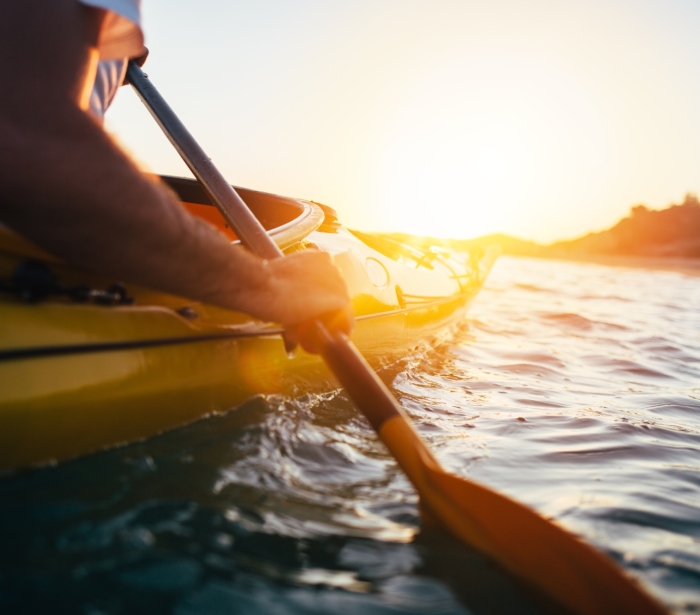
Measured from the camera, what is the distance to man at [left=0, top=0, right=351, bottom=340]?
1.12m

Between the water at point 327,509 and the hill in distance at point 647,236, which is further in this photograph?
the hill in distance at point 647,236

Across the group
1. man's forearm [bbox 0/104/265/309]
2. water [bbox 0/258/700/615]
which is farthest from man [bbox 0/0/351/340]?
water [bbox 0/258/700/615]

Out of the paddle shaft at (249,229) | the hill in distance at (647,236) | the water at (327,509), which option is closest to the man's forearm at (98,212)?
the paddle shaft at (249,229)

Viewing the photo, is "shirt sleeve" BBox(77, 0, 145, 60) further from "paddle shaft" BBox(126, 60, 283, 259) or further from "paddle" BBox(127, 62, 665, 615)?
"paddle" BBox(127, 62, 665, 615)

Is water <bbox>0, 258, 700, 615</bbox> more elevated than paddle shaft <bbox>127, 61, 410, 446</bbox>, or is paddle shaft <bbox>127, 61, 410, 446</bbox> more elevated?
paddle shaft <bbox>127, 61, 410, 446</bbox>

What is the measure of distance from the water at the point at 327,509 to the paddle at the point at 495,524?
6 centimetres

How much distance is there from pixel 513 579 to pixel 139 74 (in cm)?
246

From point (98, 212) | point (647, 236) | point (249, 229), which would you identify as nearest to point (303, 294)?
point (249, 229)

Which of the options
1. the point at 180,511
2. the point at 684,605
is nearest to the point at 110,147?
the point at 180,511

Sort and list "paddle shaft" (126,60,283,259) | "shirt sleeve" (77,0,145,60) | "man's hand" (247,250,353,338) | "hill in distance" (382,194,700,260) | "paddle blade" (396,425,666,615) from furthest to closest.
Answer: "hill in distance" (382,194,700,260) < "paddle shaft" (126,60,283,259) < "man's hand" (247,250,353,338) < "shirt sleeve" (77,0,145,60) < "paddle blade" (396,425,666,615)

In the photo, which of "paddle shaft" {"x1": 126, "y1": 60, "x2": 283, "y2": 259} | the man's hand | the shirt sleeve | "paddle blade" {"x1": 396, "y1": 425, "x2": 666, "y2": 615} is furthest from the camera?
"paddle shaft" {"x1": 126, "y1": 60, "x2": 283, "y2": 259}

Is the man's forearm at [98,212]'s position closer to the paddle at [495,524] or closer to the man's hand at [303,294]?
the man's hand at [303,294]

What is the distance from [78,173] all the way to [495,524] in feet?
4.47

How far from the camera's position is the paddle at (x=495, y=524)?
1080 mm
